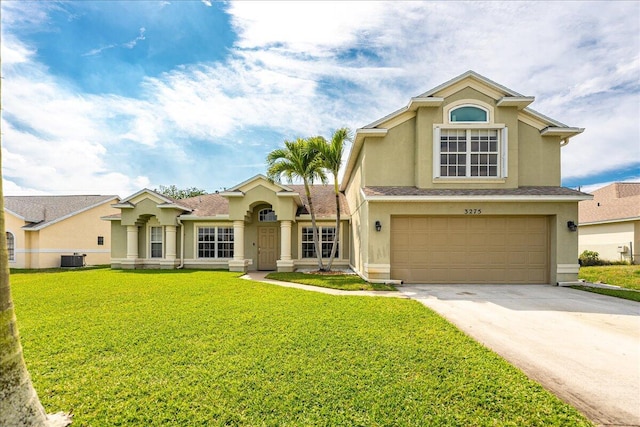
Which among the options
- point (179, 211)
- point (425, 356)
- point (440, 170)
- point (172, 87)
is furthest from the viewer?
point (179, 211)

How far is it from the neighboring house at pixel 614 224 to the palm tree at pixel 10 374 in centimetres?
2483

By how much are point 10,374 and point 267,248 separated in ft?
47.0

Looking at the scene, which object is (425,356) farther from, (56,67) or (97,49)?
(56,67)

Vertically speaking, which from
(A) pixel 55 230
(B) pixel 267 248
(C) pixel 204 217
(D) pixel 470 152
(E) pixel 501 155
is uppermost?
(D) pixel 470 152

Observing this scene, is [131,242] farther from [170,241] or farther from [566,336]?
[566,336]

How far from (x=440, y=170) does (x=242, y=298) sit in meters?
8.34

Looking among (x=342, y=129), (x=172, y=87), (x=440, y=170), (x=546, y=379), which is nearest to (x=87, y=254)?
(x=172, y=87)

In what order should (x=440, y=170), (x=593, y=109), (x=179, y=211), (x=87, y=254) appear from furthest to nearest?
(x=87, y=254) < (x=179, y=211) < (x=593, y=109) < (x=440, y=170)

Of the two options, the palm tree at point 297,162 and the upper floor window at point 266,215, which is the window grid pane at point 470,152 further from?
the upper floor window at point 266,215

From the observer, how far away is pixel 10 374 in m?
2.29

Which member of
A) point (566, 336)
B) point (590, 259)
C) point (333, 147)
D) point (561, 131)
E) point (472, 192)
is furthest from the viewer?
point (590, 259)

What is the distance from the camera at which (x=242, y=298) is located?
27.2 feet

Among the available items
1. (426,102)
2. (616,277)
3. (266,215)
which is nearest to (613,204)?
(616,277)

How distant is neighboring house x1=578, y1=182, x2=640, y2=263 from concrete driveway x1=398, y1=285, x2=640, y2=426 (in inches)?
500
